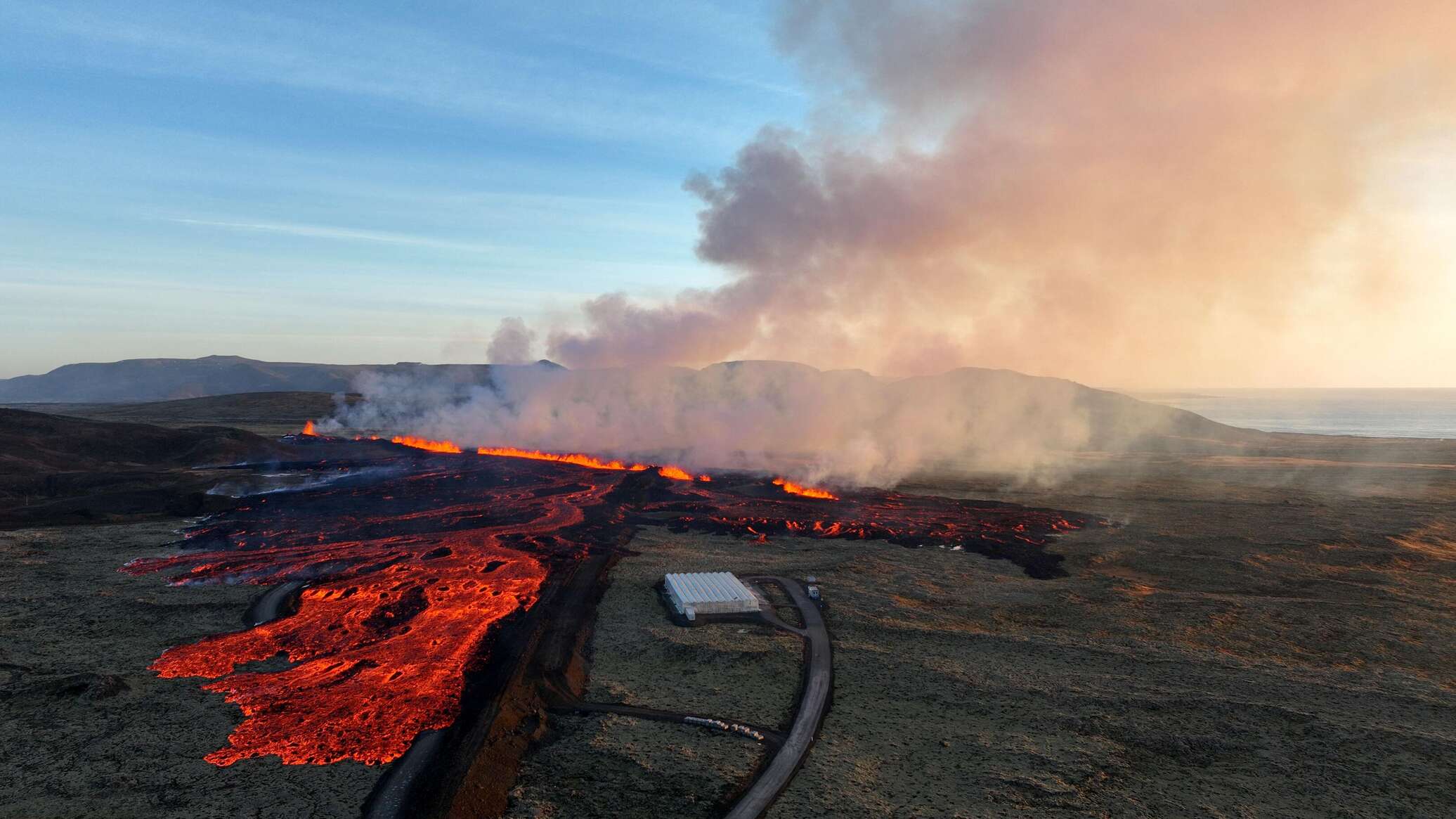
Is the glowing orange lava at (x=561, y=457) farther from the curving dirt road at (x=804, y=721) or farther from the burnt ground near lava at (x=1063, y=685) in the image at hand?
the curving dirt road at (x=804, y=721)

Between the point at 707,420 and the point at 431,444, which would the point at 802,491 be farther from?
the point at 431,444

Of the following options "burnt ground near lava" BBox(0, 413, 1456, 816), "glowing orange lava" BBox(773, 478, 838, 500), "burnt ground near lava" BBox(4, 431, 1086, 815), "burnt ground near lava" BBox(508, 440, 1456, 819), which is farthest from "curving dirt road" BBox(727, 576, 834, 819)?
"glowing orange lava" BBox(773, 478, 838, 500)

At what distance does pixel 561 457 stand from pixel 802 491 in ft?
110

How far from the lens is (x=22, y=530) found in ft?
149

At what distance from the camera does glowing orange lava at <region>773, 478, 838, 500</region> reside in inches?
2630

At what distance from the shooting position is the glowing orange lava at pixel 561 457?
265 feet

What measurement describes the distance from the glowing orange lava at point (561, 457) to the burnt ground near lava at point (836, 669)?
2648 cm

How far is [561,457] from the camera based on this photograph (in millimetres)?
85625

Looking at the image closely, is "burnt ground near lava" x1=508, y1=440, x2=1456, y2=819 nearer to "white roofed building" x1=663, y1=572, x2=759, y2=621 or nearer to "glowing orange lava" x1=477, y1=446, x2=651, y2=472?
"white roofed building" x1=663, y1=572, x2=759, y2=621

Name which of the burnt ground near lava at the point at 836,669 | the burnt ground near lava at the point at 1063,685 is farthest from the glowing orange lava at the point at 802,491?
the burnt ground near lava at the point at 1063,685

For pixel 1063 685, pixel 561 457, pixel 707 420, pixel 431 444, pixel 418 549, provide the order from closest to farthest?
pixel 1063 685 → pixel 418 549 → pixel 561 457 → pixel 707 420 → pixel 431 444

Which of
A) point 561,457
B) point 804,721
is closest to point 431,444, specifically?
point 561,457

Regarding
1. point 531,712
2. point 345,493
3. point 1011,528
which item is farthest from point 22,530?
point 1011,528

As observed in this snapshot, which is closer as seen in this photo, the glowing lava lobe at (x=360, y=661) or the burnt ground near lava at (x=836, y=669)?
the burnt ground near lava at (x=836, y=669)
